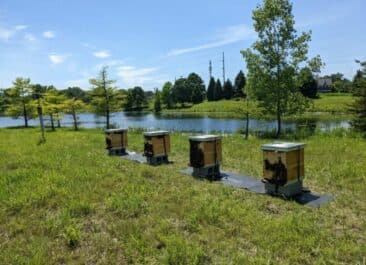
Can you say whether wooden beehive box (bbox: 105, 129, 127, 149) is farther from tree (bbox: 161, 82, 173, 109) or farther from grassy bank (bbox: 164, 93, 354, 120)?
tree (bbox: 161, 82, 173, 109)

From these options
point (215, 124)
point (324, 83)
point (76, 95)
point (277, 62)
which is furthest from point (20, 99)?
point (324, 83)

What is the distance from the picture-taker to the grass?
169 inches

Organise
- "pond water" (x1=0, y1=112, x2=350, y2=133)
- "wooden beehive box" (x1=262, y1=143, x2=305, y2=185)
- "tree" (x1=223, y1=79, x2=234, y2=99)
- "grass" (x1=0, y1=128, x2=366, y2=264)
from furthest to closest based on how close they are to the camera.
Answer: "tree" (x1=223, y1=79, x2=234, y2=99), "pond water" (x1=0, y1=112, x2=350, y2=133), "wooden beehive box" (x1=262, y1=143, x2=305, y2=185), "grass" (x1=0, y1=128, x2=366, y2=264)

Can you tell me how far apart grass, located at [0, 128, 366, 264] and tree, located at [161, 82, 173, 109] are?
73.4m

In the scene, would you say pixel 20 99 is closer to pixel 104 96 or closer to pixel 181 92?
pixel 104 96

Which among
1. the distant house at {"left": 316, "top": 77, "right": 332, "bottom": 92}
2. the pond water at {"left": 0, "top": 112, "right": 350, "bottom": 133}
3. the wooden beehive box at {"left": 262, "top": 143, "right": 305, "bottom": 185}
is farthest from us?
the distant house at {"left": 316, "top": 77, "right": 332, "bottom": 92}

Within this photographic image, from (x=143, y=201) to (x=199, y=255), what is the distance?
7.36 feet

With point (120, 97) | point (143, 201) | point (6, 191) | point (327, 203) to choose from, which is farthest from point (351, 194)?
point (120, 97)

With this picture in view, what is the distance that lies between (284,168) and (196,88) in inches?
3017

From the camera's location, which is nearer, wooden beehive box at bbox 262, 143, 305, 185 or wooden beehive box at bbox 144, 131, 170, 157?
wooden beehive box at bbox 262, 143, 305, 185

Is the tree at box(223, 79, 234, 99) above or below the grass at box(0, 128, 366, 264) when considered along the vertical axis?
above

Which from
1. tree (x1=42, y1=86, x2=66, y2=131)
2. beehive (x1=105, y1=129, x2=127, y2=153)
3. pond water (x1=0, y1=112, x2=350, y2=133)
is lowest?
pond water (x1=0, y1=112, x2=350, y2=133)

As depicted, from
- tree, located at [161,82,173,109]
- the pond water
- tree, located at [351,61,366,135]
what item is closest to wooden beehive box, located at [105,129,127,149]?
the pond water

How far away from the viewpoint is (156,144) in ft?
34.1
